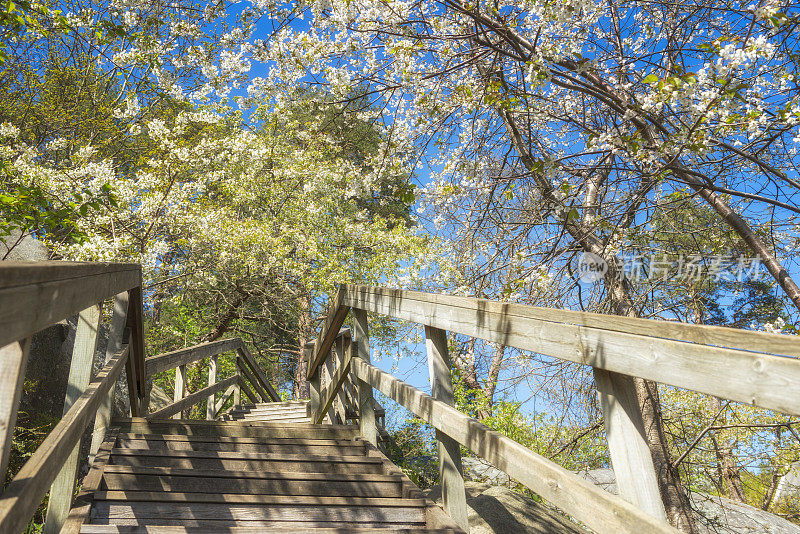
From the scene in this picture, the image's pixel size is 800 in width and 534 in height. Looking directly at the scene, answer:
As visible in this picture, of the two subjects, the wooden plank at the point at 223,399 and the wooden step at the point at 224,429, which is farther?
the wooden plank at the point at 223,399

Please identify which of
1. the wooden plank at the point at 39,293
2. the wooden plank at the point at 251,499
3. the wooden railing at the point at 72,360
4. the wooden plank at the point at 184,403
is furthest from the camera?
the wooden plank at the point at 184,403

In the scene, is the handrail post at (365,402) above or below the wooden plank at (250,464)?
above

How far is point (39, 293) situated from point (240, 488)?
2.01 meters

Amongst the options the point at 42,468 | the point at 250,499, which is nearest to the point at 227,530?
the point at 250,499

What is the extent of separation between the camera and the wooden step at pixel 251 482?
2.84 meters

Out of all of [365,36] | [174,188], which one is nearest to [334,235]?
[174,188]

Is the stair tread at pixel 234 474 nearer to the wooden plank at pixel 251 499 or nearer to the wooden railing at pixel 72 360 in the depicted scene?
the wooden plank at pixel 251 499

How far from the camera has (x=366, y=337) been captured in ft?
13.5

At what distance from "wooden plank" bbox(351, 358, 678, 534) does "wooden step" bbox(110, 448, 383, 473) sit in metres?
0.81

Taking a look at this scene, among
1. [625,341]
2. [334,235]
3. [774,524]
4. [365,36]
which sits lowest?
[774,524]

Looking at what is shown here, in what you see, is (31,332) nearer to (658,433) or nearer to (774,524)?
(658,433)

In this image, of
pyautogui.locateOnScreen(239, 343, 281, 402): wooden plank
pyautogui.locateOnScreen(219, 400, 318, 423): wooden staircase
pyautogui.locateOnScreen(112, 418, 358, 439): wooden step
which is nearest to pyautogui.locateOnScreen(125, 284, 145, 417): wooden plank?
pyautogui.locateOnScreen(112, 418, 358, 439): wooden step

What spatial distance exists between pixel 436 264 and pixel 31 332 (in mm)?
12727

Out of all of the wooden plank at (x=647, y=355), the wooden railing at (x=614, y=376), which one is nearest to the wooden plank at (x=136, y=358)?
the wooden railing at (x=614, y=376)
